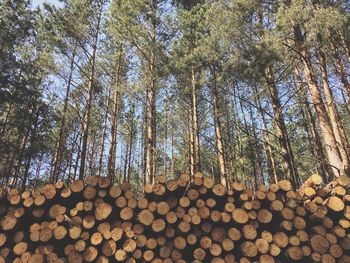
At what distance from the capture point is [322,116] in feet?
28.5

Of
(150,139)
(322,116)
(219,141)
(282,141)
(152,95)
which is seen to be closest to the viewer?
(322,116)

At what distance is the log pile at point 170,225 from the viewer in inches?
179

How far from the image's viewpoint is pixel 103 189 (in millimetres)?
4953

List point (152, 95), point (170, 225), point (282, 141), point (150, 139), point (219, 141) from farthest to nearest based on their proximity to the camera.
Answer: point (219, 141), point (152, 95), point (150, 139), point (282, 141), point (170, 225)

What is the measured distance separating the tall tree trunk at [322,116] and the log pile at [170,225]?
9.66ft

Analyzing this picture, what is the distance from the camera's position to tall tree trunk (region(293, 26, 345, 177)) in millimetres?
7898

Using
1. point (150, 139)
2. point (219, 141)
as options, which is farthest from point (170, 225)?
point (219, 141)

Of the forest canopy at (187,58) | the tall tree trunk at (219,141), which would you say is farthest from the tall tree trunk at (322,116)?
the tall tree trunk at (219,141)

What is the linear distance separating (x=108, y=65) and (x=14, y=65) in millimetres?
4820

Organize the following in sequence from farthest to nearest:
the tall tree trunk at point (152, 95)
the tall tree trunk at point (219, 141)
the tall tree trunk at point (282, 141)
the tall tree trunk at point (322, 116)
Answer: the tall tree trunk at point (219, 141) → the tall tree trunk at point (152, 95) → the tall tree trunk at point (282, 141) → the tall tree trunk at point (322, 116)

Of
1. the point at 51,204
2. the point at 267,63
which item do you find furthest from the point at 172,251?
the point at 267,63

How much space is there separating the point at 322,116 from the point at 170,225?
578cm

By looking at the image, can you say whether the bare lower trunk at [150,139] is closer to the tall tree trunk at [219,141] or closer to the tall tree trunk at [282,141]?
the tall tree trunk at [219,141]

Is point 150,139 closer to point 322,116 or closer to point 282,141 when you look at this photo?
point 282,141
